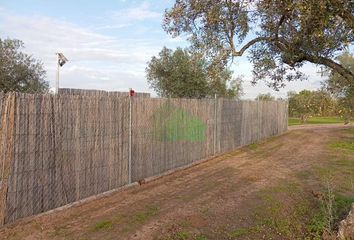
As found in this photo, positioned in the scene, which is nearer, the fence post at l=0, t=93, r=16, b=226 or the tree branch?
the fence post at l=0, t=93, r=16, b=226

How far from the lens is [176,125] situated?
13.1 m

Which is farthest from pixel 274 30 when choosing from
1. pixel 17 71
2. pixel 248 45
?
pixel 17 71

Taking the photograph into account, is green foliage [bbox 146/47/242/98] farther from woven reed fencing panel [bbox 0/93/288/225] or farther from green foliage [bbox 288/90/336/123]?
green foliage [bbox 288/90/336/123]

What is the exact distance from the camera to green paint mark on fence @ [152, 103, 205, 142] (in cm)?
1197

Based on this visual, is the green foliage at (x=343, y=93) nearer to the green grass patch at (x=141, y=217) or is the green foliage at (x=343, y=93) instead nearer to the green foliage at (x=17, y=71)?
the green grass patch at (x=141, y=217)

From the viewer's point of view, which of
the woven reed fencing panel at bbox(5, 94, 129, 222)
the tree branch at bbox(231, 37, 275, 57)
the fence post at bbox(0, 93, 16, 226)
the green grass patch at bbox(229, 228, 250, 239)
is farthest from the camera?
the tree branch at bbox(231, 37, 275, 57)

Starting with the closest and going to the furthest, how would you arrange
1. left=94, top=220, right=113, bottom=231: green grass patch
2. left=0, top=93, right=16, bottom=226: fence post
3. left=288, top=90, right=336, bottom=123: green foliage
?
left=288, top=90, right=336, bottom=123: green foliage, left=0, top=93, right=16, bottom=226: fence post, left=94, top=220, right=113, bottom=231: green grass patch

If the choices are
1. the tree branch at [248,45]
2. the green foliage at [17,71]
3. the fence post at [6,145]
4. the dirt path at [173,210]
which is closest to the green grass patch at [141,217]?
the dirt path at [173,210]

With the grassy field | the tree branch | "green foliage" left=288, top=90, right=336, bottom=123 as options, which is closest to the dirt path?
the grassy field

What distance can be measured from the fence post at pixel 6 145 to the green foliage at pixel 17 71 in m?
16.9

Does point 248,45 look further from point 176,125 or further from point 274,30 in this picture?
point 176,125

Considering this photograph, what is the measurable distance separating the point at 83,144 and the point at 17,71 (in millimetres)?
16653

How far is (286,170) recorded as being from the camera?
13.4m

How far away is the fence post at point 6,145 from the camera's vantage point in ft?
23.1
